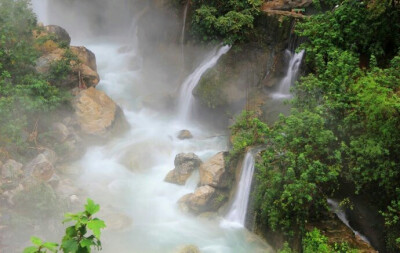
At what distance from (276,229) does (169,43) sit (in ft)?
43.2

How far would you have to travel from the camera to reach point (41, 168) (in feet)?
38.7

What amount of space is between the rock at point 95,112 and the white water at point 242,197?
7.09 meters

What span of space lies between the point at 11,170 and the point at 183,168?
18.4 ft

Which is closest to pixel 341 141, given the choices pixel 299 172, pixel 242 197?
pixel 299 172

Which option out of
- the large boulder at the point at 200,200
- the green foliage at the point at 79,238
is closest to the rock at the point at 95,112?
the large boulder at the point at 200,200

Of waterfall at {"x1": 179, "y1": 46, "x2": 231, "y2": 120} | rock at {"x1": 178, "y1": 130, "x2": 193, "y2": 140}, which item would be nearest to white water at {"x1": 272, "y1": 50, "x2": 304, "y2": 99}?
waterfall at {"x1": 179, "y1": 46, "x2": 231, "y2": 120}

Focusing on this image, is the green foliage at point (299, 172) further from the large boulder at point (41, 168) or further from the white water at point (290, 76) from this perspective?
the large boulder at point (41, 168)

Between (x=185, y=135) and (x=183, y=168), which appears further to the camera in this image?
(x=185, y=135)

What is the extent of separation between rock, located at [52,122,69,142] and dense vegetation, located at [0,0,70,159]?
775 millimetres

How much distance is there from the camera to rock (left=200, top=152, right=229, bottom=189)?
11633 mm

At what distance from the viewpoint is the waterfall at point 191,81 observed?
16234mm

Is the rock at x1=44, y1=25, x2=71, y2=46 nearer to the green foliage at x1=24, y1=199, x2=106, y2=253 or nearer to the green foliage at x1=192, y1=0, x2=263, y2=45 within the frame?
the green foliage at x1=192, y1=0, x2=263, y2=45

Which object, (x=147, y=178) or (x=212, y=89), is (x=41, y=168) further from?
(x=212, y=89)

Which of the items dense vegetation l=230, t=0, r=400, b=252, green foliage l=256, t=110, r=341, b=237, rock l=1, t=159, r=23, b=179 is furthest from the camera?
rock l=1, t=159, r=23, b=179
